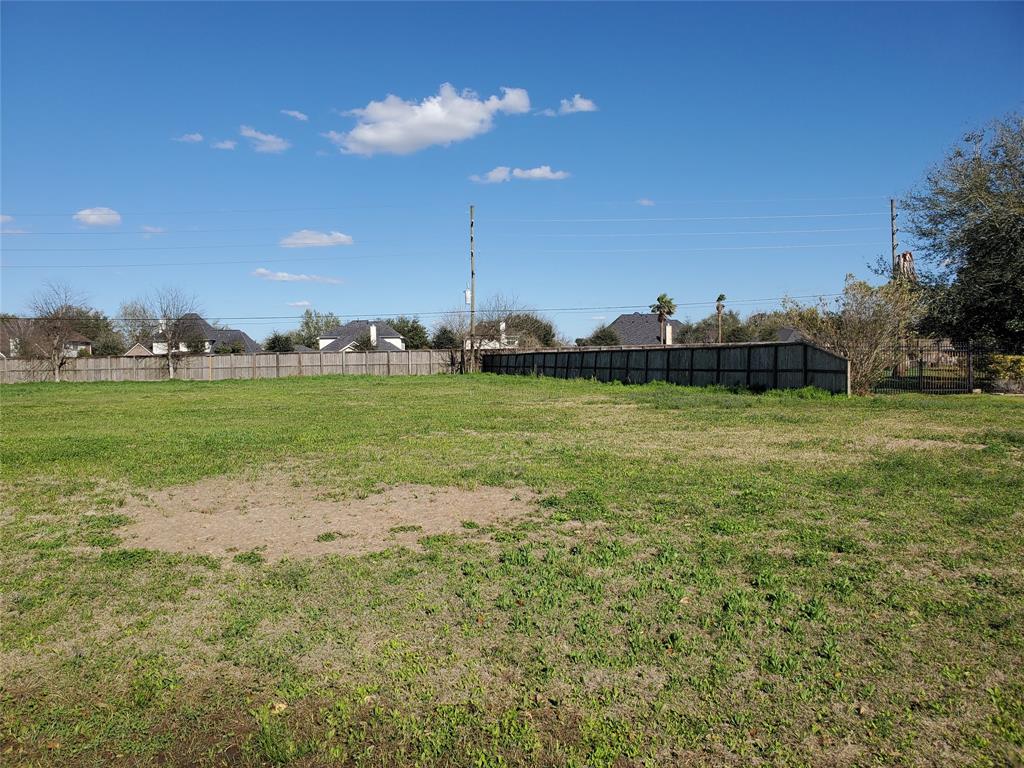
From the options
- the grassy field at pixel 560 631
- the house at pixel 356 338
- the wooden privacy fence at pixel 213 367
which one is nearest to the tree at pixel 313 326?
the house at pixel 356 338

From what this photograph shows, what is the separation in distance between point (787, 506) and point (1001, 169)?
23.4 metres

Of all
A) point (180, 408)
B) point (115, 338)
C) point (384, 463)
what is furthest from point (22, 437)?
point (115, 338)

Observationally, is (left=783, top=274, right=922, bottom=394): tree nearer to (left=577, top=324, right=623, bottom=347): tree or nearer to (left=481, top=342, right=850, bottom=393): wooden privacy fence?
(left=481, top=342, right=850, bottom=393): wooden privacy fence

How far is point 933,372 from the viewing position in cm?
2073

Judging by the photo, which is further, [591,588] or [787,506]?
[787,506]

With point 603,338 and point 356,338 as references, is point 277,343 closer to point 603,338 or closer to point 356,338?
point 356,338

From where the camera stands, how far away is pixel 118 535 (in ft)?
18.2

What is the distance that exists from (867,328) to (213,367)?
3464cm

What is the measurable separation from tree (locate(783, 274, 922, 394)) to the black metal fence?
2.60 ft

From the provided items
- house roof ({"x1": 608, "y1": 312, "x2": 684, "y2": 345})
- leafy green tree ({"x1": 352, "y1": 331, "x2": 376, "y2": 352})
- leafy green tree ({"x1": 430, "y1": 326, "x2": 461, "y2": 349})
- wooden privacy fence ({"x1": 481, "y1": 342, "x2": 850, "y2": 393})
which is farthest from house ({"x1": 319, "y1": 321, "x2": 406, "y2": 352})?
wooden privacy fence ({"x1": 481, "y1": 342, "x2": 850, "y2": 393})

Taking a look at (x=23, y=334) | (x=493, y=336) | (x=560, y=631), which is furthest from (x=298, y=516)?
(x=23, y=334)

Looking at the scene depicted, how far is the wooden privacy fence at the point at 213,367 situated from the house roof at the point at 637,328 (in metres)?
23.0

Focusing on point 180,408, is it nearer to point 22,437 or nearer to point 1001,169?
point 22,437

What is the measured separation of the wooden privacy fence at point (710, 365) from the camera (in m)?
19.4
